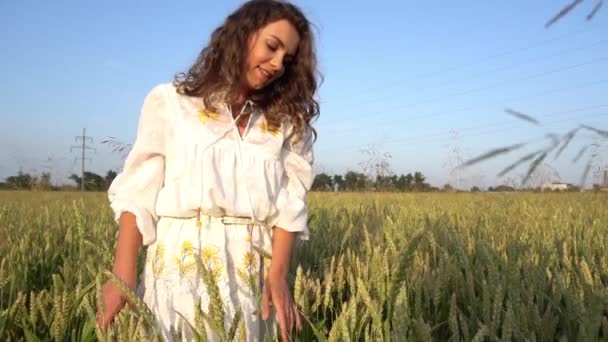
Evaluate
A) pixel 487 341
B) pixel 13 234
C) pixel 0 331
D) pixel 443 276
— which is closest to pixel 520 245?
pixel 443 276

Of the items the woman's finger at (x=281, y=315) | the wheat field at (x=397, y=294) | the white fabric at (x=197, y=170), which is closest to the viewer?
the wheat field at (x=397, y=294)

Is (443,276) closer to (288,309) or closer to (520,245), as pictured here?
(288,309)

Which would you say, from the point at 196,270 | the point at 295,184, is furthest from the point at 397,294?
the point at 295,184

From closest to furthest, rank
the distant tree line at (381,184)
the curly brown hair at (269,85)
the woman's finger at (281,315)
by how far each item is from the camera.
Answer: the woman's finger at (281,315), the curly brown hair at (269,85), the distant tree line at (381,184)

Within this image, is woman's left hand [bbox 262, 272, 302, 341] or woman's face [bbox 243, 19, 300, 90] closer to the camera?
woman's left hand [bbox 262, 272, 302, 341]

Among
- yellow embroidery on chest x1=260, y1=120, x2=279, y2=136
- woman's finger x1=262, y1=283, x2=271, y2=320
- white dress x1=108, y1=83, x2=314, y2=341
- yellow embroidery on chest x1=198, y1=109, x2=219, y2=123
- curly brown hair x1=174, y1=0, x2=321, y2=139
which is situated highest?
curly brown hair x1=174, y1=0, x2=321, y2=139

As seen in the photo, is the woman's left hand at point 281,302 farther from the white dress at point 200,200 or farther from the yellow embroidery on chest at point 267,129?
the yellow embroidery on chest at point 267,129

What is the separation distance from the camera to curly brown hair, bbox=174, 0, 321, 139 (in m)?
1.72

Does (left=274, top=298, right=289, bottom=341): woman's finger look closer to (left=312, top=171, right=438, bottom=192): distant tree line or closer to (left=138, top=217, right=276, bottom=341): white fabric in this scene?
(left=138, top=217, right=276, bottom=341): white fabric

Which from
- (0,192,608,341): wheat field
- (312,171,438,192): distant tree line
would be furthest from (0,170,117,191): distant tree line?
(0,192,608,341): wheat field

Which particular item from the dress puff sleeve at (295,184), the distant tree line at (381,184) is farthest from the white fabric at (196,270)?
the distant tree line at (381,184)

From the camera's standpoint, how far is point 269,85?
1.87 metres

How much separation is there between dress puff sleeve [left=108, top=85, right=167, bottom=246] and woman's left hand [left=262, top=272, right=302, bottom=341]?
→ 345 mm

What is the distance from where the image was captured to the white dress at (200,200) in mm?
1521
